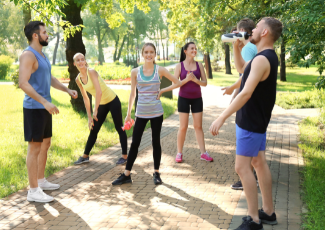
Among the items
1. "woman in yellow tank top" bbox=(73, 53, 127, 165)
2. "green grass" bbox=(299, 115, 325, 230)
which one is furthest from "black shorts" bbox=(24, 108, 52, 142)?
"green grass" bbox=(299, 115, 325, 230)

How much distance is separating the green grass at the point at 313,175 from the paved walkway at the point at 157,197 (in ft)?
0.42

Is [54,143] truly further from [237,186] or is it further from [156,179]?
[237,186]

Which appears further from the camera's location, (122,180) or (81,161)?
(81,161)

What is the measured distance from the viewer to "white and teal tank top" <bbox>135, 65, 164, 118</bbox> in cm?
494

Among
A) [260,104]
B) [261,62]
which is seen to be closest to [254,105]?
[260,104]

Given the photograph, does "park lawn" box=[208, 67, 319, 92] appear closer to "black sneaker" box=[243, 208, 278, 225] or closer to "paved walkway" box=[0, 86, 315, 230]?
"paved walkway" box=[0, 86, 315, 230]

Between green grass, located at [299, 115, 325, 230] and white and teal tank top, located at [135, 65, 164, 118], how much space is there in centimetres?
227

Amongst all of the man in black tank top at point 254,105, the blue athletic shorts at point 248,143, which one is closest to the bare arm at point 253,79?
the man in black tank top at point 254,105

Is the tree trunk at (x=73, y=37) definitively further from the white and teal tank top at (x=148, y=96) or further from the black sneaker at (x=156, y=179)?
the black sneaker at (x=156, y=179)

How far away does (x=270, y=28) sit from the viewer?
322 cm

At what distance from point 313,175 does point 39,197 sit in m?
3.88

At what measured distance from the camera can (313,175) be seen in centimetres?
509

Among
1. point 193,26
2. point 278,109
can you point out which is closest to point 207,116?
point 278,109

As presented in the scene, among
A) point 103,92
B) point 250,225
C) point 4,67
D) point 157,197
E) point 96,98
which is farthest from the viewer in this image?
point 4,67
